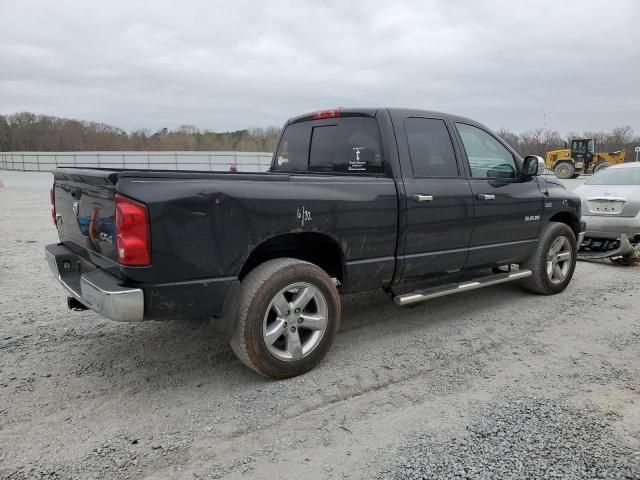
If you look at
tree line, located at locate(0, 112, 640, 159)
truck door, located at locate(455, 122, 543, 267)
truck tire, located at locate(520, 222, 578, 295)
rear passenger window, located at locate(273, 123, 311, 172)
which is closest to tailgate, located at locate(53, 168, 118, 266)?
rear passenger window, located at locate(273, 123, 311, 172)

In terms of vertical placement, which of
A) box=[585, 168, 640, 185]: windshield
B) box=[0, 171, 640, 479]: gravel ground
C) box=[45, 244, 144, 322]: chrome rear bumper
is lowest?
box=[0, 171, 640, 479]: gravel ground

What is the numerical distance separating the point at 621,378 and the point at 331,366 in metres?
2.10

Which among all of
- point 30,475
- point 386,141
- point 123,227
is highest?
point 386,141

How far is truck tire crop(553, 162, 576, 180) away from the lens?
3027cm

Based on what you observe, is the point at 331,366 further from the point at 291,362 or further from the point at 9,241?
the point at 9,241

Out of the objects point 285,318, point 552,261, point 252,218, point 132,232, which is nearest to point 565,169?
point 552,261

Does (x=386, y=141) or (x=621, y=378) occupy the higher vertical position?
(x=386, y=141)

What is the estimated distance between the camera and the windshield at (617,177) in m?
8.31

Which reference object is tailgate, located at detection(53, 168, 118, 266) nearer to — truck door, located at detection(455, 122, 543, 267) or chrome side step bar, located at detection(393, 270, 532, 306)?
chrome side step bar, located at detection(393, 270, 532, 306)

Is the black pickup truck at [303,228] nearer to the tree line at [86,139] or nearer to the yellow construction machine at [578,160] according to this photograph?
the yellow construction machine at [578,160]

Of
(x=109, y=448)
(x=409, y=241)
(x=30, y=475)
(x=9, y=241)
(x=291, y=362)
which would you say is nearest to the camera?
(x=30, y=475)

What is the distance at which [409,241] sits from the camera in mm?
4035

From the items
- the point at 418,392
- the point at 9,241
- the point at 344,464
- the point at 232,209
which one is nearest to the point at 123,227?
the point at 232,209

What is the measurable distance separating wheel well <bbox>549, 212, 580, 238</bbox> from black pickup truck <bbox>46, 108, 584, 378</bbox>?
649 millimetres
